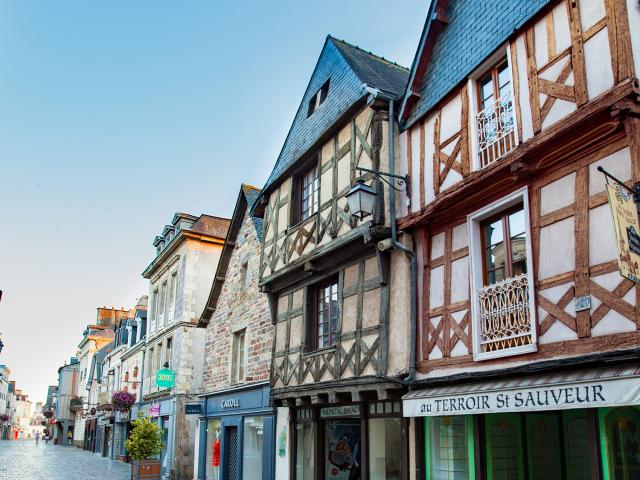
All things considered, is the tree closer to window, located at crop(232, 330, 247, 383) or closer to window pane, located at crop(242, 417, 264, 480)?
window, located at crop(232, 330, 247, 383)

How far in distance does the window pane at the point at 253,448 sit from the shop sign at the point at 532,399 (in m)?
6.42

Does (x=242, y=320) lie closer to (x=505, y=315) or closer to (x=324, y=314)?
(x=324, y=314)

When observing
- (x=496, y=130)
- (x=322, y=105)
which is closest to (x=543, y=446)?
(x=496, y=130)

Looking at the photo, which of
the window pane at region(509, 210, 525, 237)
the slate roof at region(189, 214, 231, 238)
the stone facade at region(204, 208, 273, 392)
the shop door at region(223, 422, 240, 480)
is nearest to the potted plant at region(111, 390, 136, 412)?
the slate roof at region(189, 214, 231, 238)

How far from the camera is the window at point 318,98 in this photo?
13.4 m

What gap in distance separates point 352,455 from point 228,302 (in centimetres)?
709

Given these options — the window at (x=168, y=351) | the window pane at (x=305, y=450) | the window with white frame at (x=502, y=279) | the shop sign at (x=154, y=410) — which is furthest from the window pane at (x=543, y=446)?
the shop sign at (x=154, y=410)

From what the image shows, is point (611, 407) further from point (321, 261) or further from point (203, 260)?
point (203, 260)

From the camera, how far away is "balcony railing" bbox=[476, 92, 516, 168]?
780cm

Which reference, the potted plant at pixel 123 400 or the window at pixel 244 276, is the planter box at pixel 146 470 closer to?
the window at pixel 244 276

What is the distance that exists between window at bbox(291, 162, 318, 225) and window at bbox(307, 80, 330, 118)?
1.45 metres

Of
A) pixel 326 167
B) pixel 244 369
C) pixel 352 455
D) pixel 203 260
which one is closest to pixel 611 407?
pixel 352 455

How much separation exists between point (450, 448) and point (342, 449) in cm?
334

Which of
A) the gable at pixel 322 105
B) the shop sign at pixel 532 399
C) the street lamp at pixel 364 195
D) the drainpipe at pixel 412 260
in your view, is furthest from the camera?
the gable at pixel 322 105
